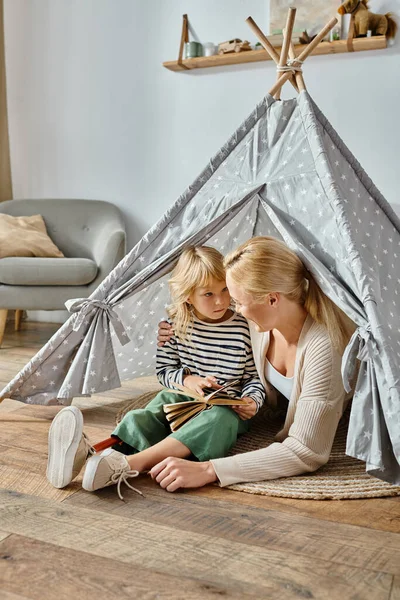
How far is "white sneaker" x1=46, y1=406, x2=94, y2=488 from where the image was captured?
5.21 ft

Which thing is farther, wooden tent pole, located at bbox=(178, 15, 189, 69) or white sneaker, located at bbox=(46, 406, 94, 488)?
wooden tent pole, located at bbox=(178, 15, 189, 69)

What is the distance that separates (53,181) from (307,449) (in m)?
3.01

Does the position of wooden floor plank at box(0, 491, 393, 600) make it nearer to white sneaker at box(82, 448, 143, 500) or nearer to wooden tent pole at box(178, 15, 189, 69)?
white sneaker at box(82, 448, 143, 500)

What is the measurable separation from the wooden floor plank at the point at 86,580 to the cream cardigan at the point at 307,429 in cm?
45

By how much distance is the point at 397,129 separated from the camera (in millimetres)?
3311

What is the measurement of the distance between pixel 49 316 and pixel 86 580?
320 centimetres

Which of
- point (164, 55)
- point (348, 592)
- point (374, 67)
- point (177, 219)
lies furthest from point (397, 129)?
point (348, 592)

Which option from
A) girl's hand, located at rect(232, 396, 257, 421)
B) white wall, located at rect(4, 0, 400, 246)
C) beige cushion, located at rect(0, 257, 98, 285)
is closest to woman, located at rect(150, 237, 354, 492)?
girl's hand, located at rect(232, 396, 257, 421)

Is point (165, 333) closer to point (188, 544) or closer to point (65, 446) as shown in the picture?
point (65, 446)

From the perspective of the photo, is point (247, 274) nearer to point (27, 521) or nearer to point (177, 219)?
point (177, 219)

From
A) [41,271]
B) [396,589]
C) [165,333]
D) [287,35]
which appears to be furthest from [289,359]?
[41,271]

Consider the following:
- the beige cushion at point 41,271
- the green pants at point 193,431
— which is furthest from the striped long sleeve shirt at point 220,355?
the beige cushion at point 41,271

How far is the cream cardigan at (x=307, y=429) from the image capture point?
1658mm

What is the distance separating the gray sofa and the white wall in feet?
0.90
